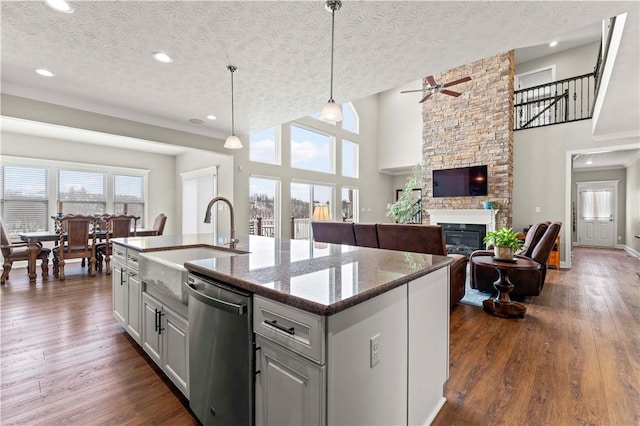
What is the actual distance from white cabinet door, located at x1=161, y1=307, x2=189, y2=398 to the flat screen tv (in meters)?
6.48

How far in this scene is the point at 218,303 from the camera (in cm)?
129

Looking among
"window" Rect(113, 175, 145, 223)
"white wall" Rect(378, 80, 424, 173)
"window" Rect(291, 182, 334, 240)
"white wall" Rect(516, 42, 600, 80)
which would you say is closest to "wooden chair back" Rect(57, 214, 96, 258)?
"window" Rect(113, 175, 145, 223)

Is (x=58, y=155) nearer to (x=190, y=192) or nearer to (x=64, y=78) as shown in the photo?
(x=190, y=192)

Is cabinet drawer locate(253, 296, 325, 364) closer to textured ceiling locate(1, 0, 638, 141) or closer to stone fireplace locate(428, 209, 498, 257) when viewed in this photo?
textured ceiling locate(1, 0, 638, 141)

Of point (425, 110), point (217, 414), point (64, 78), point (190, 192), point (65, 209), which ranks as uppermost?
point (425, 110)

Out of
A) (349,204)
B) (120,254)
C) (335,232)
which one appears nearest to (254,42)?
(120,254)

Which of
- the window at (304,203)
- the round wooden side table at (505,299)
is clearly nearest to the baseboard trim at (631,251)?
the round wooden side table at (505,299)

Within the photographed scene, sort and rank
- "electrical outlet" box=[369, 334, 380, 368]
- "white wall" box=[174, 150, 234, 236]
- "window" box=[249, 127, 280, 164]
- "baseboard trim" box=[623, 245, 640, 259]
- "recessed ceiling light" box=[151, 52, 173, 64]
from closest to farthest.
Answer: "electrical outlet" box=[369, 334, 380, 368], "recessed ceiling light" box=[151, 52, 173, 64], "white wall" box=[174, 150, 234, 236], "window" box=[249, 127, 280, 164], "baseboard trim" box=[623, 245, 640, 259]

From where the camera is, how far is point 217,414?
1.36 metres

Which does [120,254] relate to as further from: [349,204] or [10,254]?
[349,204]

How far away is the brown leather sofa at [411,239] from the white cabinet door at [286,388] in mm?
2450

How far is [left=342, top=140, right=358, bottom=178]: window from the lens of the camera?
29.8 feet

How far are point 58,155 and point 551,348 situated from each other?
28.4ft

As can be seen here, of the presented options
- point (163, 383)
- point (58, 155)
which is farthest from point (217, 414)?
point (58, 155)
